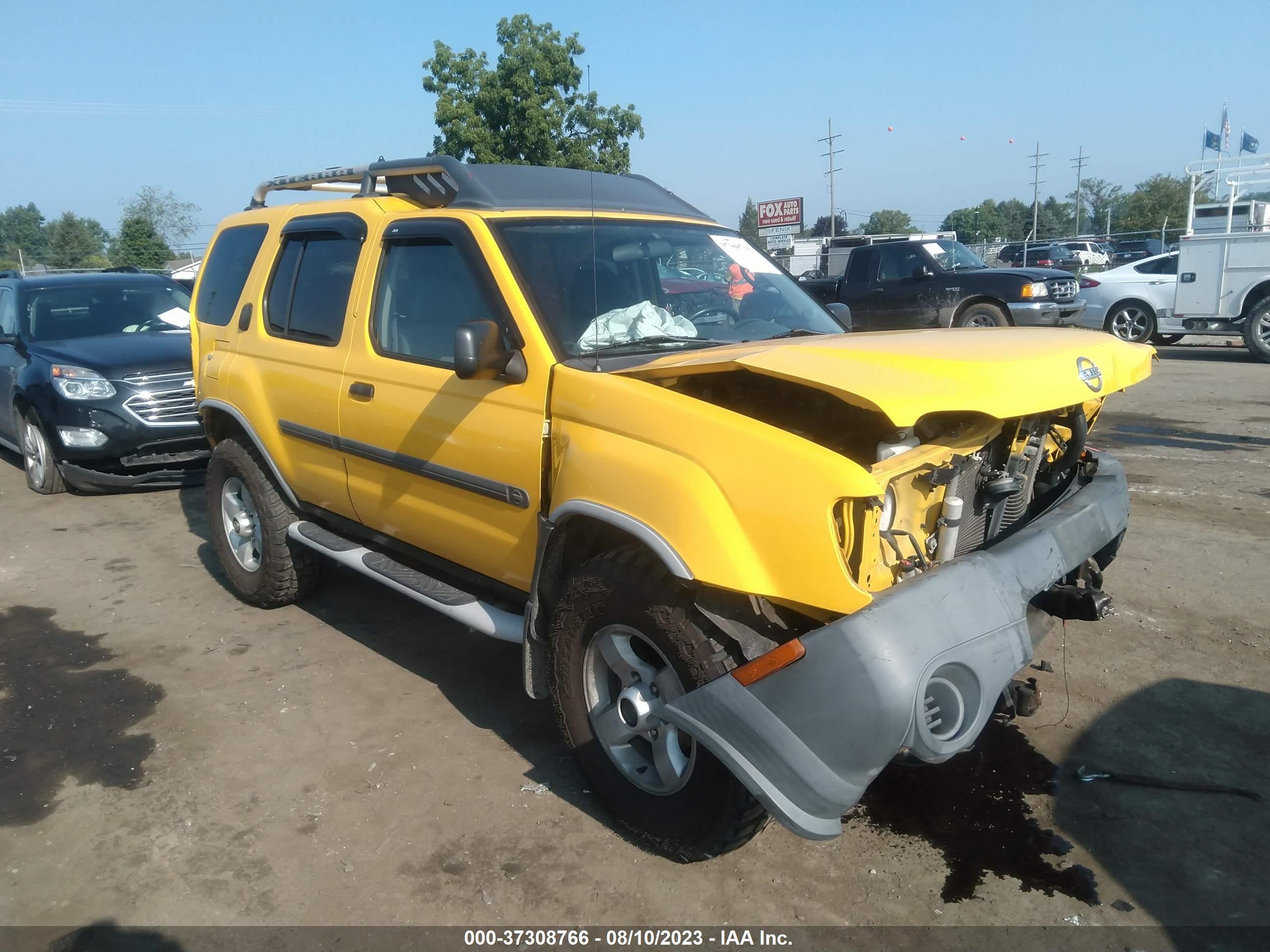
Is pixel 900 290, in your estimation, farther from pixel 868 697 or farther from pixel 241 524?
pixel 868 697

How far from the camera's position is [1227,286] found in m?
13.3

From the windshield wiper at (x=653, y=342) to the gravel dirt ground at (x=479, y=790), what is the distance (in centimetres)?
157

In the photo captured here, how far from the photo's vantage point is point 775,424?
3.07m

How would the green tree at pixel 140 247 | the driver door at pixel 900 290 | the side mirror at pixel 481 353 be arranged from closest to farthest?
1. the side mirror at pixel 481 353
2. the driver door at pixel 900 290
3. the green tree at pixel 140 247

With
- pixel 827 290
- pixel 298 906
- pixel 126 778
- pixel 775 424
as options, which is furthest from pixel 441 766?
pixel 827 290

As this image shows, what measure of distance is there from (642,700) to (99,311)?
7.87 meters

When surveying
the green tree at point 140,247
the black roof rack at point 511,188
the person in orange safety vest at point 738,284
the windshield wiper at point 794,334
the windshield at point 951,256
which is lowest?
the windshield at point 951,256

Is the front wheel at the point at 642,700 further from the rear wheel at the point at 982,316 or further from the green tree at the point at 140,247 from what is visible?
the green tree at the point at 140,247

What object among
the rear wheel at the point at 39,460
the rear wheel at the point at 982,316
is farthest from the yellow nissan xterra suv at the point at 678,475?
the rear wheel at the point at 982,316

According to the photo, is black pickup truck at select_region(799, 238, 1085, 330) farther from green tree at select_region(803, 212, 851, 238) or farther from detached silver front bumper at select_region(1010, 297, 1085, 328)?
green tree at select_region(803, 212, 851, 238)

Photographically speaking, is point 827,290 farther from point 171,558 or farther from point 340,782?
point 340,782

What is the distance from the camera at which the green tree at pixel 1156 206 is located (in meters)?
50.4

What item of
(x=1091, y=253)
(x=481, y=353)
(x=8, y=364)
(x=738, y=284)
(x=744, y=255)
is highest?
(x=744, y=255)

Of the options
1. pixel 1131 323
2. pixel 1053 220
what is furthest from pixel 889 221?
pixel 1131 323
